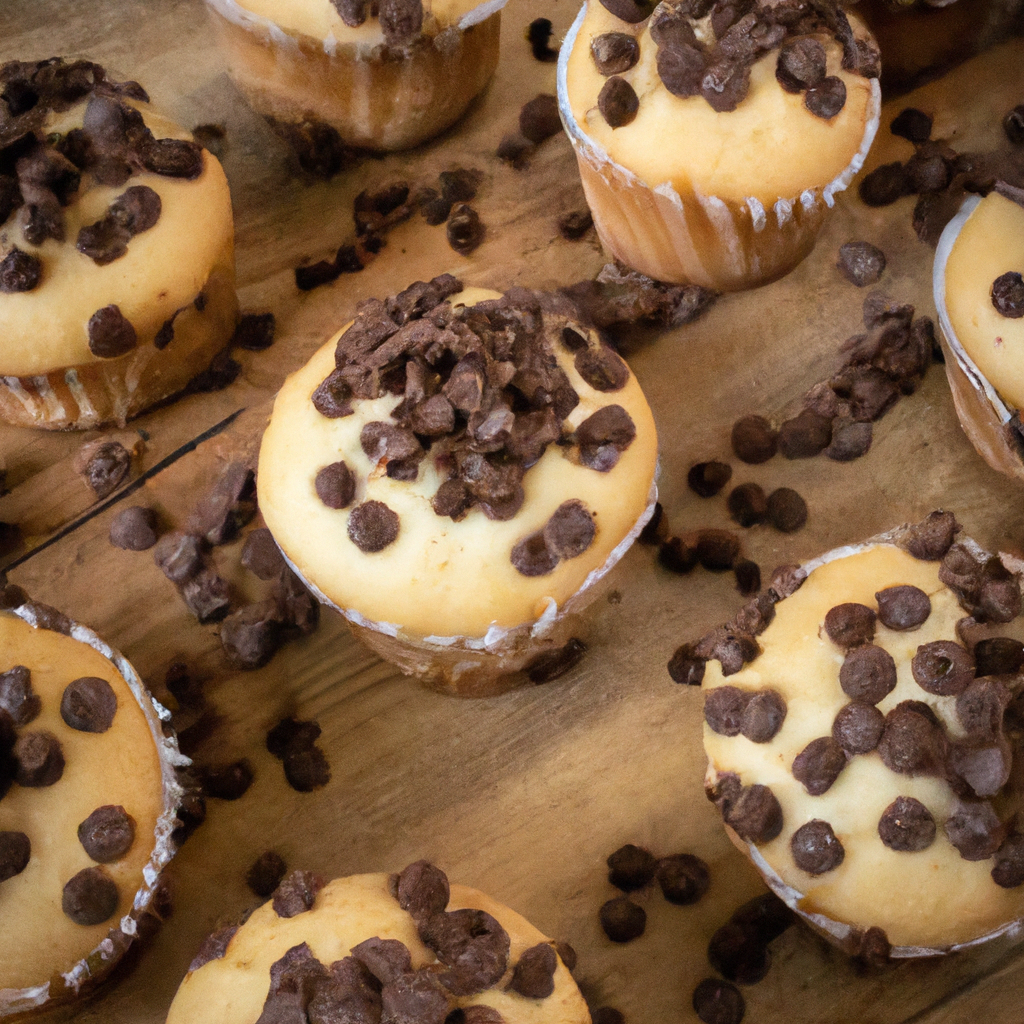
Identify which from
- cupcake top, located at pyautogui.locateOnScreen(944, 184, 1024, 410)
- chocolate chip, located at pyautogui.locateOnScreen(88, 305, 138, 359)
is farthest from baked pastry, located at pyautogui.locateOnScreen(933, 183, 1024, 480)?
chocolate chip, located at pyautogui.locateOnScreen(88, 305, 138, 359)

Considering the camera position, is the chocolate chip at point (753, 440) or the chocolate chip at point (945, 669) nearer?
the chocolate chip at point (945, 669)

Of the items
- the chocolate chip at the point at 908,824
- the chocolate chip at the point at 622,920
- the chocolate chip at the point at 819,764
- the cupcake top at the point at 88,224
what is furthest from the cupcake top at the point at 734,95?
the chocolate chip at the point at 622,920

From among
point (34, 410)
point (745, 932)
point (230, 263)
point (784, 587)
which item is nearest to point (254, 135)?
point (230, 263)

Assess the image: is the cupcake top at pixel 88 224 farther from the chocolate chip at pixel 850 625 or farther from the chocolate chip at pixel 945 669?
the chocolate chip at pixel 945 669

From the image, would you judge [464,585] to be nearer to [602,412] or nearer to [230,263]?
[602,412]

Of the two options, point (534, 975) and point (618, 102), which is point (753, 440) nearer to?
point (618, 102)

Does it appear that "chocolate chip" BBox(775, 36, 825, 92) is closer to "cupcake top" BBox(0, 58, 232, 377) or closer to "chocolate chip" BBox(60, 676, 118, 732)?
"cupcake top" BBox(0, 58, 232, 377)
